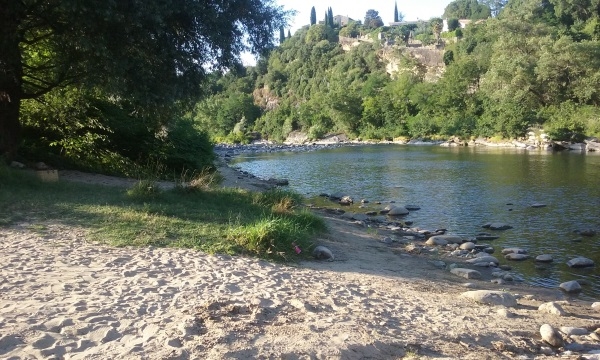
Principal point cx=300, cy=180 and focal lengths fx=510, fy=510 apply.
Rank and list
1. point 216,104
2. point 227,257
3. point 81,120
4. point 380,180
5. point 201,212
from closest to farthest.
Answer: point 227,257
point 201,212
point 81,120
point 380,180
point 216,104

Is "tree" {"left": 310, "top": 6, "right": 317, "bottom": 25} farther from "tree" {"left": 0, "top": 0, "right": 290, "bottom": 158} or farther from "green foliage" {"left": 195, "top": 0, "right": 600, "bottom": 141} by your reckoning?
"tree" {"left": 0, "top": 0, "right": 290, "bottom": 158}

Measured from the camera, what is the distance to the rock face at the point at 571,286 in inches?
387

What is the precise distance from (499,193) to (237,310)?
1841 centimetres

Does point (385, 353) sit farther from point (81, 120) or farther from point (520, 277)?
point (81, 120)

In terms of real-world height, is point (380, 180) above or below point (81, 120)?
below

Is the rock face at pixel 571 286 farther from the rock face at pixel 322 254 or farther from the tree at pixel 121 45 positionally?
the tree at pixel 121 45

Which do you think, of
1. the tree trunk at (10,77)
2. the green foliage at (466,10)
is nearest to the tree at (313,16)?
the green foliage at (466,10)

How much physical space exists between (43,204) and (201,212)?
3.42 meters

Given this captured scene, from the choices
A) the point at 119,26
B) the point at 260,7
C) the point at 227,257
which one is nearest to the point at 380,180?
the point at 260,7

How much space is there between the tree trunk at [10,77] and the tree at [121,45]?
0.08 feet

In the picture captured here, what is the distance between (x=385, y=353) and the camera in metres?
5.52

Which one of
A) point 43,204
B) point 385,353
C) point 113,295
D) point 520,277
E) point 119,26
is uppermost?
point 119,26

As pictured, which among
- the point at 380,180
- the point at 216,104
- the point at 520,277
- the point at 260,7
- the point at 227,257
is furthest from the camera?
the point at 216,104

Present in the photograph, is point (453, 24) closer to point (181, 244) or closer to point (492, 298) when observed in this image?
point (492, 298)
